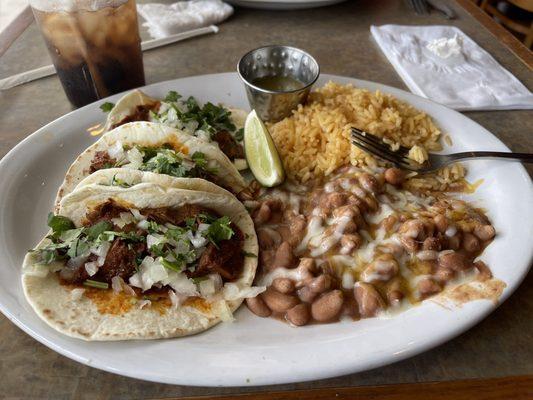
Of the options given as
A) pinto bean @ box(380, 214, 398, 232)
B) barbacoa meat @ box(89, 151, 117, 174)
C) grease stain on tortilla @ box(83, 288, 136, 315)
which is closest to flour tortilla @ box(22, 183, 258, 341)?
grease stain on tortilla @ box(83, 288, 136, 315)

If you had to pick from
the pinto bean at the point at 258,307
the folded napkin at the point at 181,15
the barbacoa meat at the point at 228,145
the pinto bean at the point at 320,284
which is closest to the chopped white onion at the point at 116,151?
the barbacoa meat at the point at 228,145

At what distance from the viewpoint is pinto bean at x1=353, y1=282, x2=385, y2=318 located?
1.45 m

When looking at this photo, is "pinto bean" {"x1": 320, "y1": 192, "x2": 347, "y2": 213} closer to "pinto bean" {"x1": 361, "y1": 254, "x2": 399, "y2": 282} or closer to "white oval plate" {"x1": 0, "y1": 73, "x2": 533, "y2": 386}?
"pinto bean" {"x1": 361, "y1": 254, "x2": 399, "y2": 282}

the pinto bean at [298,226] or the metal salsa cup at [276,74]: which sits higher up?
the metal salsa cup at [276,74]

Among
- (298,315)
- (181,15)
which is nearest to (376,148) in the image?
(298,315)

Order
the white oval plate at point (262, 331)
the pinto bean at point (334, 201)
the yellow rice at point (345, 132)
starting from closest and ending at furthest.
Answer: the white oval plate at point (262, 331), the pinto bean at point (334, 201), the yellow rice at point (345, 132)

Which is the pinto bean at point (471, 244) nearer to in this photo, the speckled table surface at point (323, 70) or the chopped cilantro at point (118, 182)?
the speckled table surface at point (323, 70)

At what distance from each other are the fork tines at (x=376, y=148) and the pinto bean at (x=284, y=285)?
757mm

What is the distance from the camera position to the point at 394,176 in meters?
1.89

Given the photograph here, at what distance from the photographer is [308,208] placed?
6.23 ft

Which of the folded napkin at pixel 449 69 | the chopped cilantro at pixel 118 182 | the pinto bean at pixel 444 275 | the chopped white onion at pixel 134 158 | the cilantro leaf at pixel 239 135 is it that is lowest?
the folded napkin at pixel 449 69

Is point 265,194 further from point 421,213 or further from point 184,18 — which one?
point 184,18

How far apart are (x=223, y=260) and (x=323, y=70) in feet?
6.06

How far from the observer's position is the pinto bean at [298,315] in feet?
4.75
